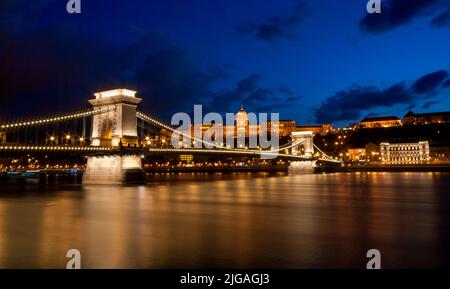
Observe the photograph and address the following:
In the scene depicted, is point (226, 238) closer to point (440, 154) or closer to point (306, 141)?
point (306, 141)

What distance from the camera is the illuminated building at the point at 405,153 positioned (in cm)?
9181

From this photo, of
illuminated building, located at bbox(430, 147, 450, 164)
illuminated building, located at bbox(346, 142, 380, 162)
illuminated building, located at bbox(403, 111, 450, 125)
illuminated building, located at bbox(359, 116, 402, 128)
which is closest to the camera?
illuminated building, located at bbox(430, 147, 450, 164)

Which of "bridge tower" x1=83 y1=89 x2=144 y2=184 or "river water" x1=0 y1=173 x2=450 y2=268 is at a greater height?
"bridge tower" x1=83 y1=89 x2=144 y2=184

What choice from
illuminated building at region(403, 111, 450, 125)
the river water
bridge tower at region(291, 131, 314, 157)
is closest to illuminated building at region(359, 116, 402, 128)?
illuminated building at region(403, 111, 450, 125)

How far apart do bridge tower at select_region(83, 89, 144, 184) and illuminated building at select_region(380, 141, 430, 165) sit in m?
73.0

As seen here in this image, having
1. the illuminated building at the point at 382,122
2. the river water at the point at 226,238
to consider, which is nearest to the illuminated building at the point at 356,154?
the illuminated building at the point at 382,122

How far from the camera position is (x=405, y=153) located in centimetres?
9488

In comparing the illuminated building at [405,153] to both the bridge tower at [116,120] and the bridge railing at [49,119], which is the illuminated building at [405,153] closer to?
the bridge tower at [116,120]

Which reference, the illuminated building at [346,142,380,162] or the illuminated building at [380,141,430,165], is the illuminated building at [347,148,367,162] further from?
the illuminated building at [380,141,430,165]

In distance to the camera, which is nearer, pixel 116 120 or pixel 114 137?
pixel 116 120

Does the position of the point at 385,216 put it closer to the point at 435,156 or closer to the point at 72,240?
the point at 72,240

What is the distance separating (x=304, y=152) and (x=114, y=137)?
53.0m

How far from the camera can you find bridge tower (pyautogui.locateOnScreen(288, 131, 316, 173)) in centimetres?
7531

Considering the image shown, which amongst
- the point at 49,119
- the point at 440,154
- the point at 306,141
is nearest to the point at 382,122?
the point at 440,154
